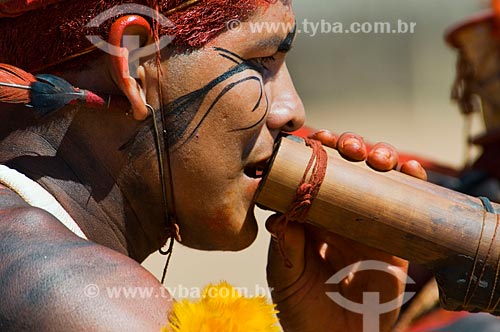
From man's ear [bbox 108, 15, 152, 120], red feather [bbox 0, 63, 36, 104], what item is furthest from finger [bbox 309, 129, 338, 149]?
red feather [bbox 0, 63, 36, 104]

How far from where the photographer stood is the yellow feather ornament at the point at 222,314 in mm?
2227

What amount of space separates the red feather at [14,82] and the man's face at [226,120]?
35 centimetres

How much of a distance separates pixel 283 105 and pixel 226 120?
0.67 feet

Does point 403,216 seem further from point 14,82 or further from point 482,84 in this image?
point 482,84

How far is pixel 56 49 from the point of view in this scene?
2.66 m

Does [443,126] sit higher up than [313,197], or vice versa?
[313,197]

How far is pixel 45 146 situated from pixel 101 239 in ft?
0.92

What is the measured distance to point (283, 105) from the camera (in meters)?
2.84

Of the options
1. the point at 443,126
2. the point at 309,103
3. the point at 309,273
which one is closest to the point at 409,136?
the point at 443,126

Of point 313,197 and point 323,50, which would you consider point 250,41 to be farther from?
point 323,50

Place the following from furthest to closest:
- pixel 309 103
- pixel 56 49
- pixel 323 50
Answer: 1. pixel 323 50
2. pixel 309 103
3. pixel 56 49

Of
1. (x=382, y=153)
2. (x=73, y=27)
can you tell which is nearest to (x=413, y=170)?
(x=382, y=153)

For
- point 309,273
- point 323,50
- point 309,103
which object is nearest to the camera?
point 309,273

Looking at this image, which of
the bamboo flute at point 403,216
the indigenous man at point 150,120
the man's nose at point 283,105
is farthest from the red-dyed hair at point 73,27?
the bamboo flute at point 403,216
